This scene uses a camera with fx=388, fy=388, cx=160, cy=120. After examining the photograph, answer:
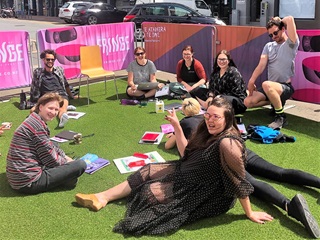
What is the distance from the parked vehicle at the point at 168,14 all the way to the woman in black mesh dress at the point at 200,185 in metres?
14.5

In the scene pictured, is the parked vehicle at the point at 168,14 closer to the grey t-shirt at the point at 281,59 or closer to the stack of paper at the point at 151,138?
the grey t-shirt at the point at 281,59

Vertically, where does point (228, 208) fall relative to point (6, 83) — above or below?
below

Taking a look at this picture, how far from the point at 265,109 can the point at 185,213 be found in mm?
4253

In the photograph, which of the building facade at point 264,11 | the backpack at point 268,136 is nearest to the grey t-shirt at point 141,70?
the backpack at point 268,136

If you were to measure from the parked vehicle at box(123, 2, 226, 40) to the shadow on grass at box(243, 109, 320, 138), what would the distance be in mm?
11009

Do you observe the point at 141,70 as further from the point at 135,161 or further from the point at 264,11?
the point at 264,11

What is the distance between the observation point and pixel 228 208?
138 inches

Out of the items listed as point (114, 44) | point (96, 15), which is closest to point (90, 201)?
point (114, 44)

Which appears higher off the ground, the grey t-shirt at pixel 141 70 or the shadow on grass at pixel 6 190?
the grey t-shirt at pixel 141 70

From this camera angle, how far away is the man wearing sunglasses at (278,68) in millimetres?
5922

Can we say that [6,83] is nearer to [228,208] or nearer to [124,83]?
[124,83]

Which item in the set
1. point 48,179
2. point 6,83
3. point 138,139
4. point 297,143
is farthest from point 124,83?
point 48,179

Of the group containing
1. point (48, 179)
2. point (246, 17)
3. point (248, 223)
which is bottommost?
point (248, 223)

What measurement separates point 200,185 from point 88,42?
687 cm
